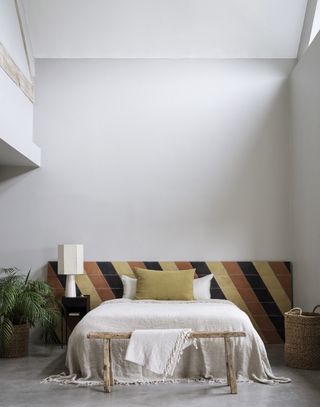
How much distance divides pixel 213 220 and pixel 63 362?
2483 millimetres

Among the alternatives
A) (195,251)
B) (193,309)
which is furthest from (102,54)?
(193,309)

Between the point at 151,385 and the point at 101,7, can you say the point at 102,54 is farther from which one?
the point at 151,385

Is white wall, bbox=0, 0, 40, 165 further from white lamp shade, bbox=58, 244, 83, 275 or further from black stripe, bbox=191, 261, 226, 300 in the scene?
black stripe, bbox=191, 261, 226, 300

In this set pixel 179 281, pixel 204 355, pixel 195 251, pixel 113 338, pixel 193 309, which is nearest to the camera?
pixel 113 338

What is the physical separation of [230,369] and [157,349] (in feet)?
1.96

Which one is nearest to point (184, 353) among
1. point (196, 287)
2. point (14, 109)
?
point (196, 287)

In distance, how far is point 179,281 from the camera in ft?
21.6

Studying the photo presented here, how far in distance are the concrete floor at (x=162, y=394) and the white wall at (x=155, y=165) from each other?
221 cm

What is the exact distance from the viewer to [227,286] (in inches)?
281

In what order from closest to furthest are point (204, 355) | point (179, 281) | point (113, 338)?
point (113, 338) → point (204, 355) → point (179, 281)

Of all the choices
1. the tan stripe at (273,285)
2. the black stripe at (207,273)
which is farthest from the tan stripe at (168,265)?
the tan stripe at (273,285)

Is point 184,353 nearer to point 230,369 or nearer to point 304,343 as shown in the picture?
point 230,369

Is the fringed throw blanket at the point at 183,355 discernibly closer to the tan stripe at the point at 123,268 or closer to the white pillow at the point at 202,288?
the white pillow at the point at 202,288

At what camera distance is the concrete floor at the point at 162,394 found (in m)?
4.39
